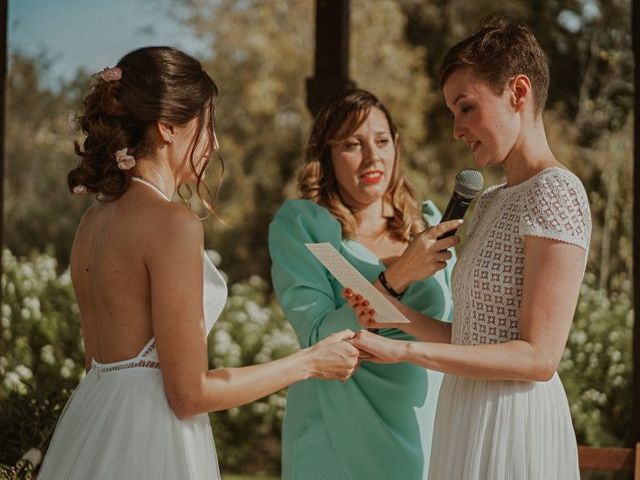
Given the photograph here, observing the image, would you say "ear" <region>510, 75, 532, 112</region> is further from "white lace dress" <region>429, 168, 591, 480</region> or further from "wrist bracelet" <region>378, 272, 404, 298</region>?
"wrist bracelet" <region>378, 272, 404, 298</region>

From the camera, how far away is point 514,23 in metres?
2.86

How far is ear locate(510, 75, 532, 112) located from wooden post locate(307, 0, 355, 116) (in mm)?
2131

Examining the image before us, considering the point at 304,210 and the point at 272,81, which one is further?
the point at 272,81

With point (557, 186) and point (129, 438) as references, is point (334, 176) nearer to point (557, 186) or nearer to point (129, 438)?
point (557, 186)

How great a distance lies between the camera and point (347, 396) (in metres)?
3.57

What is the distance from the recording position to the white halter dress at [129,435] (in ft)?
8.21

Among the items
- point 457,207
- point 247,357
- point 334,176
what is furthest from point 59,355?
point 457,207

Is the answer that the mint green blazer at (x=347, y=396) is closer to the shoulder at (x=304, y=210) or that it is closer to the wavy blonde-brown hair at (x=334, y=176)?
the shoulder at (x=304, y=210)

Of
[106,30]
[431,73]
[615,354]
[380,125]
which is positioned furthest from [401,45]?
[380,125]

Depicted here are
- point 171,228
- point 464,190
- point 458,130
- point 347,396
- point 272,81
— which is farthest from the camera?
point 272,81

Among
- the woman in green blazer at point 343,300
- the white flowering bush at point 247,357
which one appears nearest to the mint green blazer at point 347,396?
the woman in green blazer at point 343,300

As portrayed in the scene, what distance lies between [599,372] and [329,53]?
2.69m

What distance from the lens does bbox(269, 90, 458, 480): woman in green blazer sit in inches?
140

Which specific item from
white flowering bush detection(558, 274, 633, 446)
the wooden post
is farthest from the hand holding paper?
white flowering bush detection(558, 274, 633, 446)
